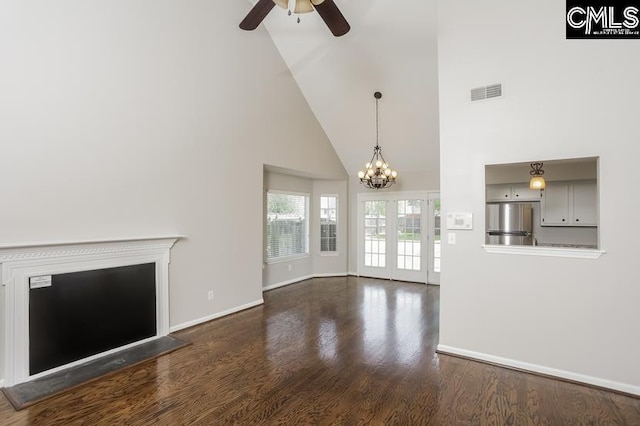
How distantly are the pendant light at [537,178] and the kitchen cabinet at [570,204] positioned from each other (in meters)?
0.35

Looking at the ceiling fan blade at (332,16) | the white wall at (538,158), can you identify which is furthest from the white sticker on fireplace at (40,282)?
the white wall at (538,158)

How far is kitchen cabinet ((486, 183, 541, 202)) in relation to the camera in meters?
5.35

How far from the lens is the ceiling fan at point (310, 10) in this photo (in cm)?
304

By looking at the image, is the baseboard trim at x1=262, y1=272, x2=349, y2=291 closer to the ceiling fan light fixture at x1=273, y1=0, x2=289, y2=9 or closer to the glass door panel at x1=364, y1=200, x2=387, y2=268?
the glass door panel at x1=364, y1=200, x2=387, y2=268

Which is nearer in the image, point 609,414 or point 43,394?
point 609,414

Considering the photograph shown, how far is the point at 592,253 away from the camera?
9.36ft

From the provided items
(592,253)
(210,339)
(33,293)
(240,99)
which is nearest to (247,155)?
(240,99)

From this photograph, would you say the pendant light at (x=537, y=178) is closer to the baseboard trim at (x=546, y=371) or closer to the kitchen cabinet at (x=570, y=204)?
the kitchen cabinet at (x=570, y=204)

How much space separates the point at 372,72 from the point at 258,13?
2408 mm

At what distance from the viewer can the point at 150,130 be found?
378cm

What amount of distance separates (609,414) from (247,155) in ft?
15.7

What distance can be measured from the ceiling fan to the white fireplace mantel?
8.89ft

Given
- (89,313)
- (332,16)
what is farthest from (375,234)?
(89,313)

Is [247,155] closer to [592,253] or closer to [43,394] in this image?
[43,394]
